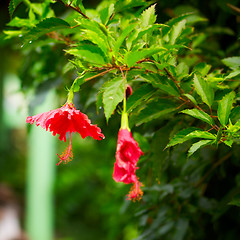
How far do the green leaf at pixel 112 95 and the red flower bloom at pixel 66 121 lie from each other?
5cm

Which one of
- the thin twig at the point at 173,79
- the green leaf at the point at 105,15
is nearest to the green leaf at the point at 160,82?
the thin twig at the point at 173,79

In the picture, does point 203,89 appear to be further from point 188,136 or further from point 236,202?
point 236,202

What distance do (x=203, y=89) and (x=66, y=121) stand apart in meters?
0.24

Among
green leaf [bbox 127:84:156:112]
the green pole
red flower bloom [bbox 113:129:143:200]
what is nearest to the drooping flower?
red flower bloom [bbox 113:129:143:200]

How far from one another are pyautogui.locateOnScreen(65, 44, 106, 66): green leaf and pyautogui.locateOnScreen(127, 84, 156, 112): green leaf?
89 millimetres

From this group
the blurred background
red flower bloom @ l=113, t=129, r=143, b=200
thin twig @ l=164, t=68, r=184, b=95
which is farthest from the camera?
the blurred background

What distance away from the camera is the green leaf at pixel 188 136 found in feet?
1.70

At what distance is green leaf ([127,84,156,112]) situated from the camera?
Result: 0.57 m

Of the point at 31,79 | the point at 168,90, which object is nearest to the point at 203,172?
the point at 168,90

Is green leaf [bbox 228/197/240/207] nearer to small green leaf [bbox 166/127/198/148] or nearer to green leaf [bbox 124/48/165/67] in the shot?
small green leaf [bbox 166/127/198/148]

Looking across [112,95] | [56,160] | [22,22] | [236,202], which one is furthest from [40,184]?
[112,95]

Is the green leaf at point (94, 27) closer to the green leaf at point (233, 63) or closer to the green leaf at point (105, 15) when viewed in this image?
the green leaf at point (105, 15)

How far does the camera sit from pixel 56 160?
374 cm

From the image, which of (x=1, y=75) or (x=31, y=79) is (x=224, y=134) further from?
(x=1, y=75)
